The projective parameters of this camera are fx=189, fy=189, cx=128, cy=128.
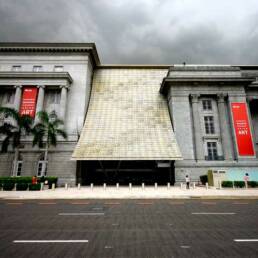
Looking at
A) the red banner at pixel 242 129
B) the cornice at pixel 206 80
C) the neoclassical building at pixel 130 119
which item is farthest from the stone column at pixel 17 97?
the red banner at pixel 242 129

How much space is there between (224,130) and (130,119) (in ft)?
56.2

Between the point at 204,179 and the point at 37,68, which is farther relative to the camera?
the point at 37,68

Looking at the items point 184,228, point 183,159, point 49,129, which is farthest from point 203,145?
point 184,228

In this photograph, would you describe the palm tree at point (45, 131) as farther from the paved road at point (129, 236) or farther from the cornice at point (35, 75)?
the paved road at point (129, 236)

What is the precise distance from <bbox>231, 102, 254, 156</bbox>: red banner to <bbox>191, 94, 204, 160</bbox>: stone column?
6.11 metres

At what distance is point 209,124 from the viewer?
3494 centimetres

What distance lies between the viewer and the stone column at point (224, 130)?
32.4m

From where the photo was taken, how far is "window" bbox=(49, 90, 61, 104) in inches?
1430

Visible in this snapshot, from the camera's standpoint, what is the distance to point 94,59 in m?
43.3

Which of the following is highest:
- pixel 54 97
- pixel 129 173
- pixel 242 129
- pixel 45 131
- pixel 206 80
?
pixel 206 80

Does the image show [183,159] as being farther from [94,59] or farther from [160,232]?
[94,59]

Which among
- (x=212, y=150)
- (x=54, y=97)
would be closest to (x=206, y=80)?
(x=212, y=150)

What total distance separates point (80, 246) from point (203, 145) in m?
31.1

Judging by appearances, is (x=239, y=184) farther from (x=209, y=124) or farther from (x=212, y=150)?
(x=209, y=124)
